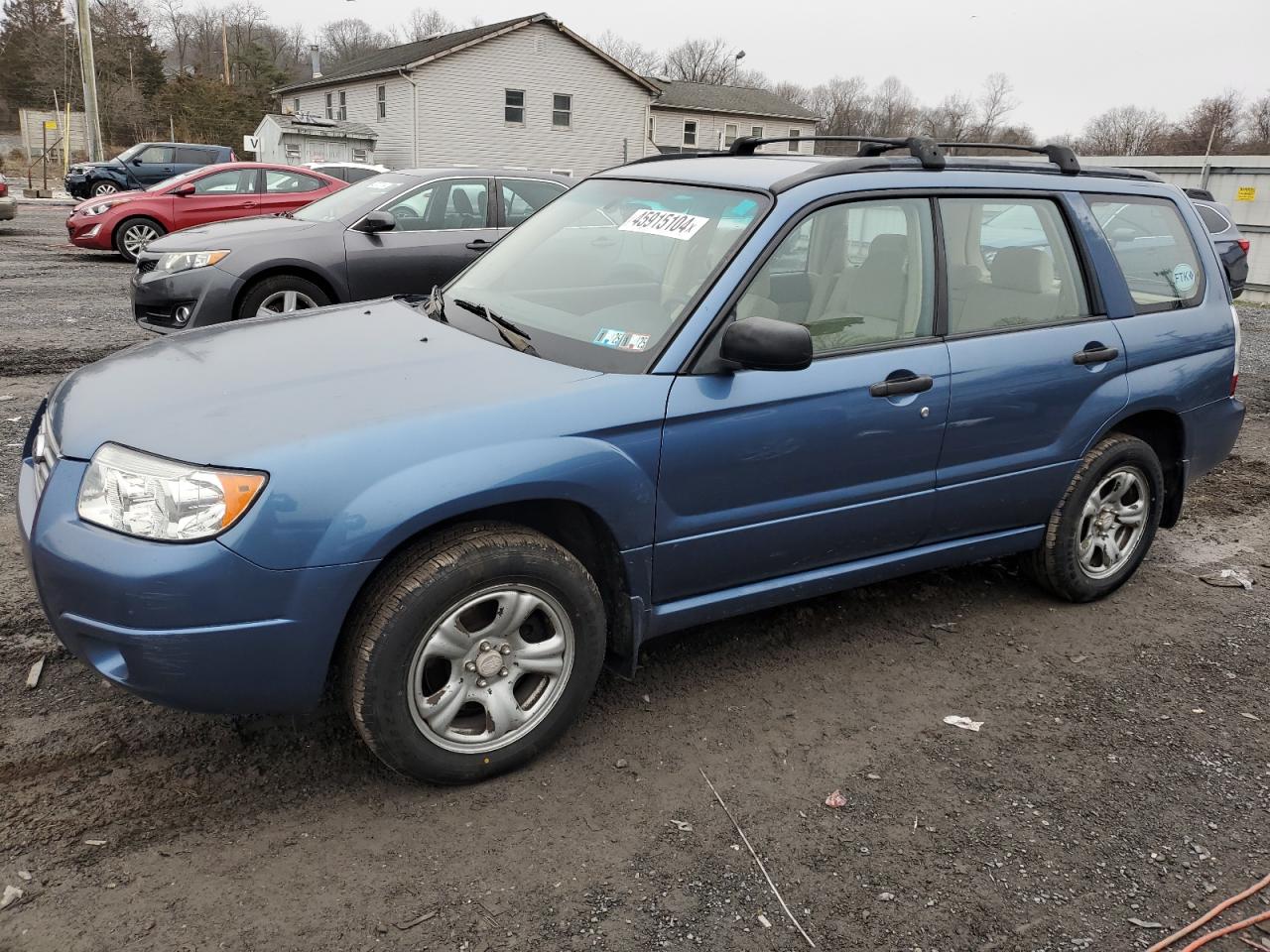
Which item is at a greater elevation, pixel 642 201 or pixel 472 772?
pixel 642 201

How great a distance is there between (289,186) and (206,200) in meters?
1.18

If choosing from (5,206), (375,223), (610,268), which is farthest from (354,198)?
(5,206)

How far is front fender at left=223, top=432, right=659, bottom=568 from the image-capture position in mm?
2508

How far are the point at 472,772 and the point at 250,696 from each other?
0.68 meters

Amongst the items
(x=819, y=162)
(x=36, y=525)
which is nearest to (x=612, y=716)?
(x=36, y=525)

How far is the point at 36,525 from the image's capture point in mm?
2650

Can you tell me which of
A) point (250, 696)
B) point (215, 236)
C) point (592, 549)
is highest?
point (215, 236)

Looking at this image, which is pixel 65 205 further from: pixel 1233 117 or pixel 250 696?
pixel 1233 117

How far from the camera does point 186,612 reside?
2465 mm

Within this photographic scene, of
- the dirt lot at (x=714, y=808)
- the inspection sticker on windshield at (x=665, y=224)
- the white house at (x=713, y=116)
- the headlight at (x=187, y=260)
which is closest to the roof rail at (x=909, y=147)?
the inspection sticker on windshield at (x=665, y=224)

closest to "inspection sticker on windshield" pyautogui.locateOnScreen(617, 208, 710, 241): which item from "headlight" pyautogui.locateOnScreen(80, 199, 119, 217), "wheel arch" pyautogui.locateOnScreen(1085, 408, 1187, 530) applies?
"wheel arch" pyautogui.locateOnScreen(1085, 408, 1187, 530)

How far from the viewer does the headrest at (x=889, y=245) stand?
360 cm

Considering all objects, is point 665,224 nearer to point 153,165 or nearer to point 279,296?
point 279,296

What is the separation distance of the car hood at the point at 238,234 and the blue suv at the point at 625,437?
440 centimetres
